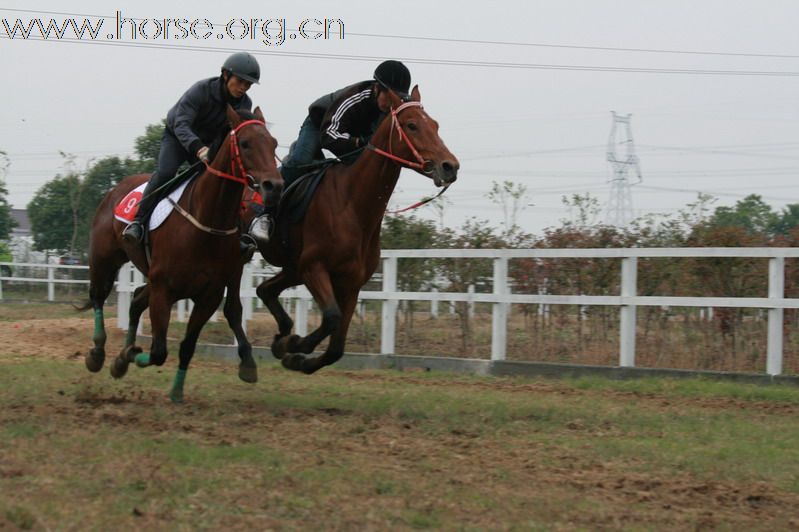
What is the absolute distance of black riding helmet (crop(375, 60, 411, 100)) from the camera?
8977 millimetres

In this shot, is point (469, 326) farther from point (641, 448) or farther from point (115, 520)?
point (115, 520)

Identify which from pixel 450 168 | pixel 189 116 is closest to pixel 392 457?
pixel 450 168

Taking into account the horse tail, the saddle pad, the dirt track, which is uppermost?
the saddle pad

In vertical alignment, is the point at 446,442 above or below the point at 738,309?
below

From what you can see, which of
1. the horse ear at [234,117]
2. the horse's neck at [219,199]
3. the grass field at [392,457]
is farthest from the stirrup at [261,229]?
the grass field at [392,457]

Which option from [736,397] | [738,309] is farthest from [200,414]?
[738,309]

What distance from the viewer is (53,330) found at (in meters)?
17.0

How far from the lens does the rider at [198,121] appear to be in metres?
8.82

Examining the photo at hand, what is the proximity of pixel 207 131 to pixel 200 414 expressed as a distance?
106 inches

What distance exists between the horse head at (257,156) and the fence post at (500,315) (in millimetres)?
5206

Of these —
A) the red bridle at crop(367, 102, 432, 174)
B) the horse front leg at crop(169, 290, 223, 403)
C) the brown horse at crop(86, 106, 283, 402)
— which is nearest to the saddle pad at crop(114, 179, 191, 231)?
the brown horse at crop(86, 106, 283, 402)

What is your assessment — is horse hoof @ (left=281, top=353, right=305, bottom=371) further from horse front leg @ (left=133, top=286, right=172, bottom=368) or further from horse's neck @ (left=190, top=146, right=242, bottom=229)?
horse's neck @ (left=190, top=146, right=242, bottom=229)

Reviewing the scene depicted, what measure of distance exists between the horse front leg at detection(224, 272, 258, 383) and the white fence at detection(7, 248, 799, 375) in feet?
12.3

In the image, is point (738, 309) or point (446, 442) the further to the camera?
point (738, 309)
